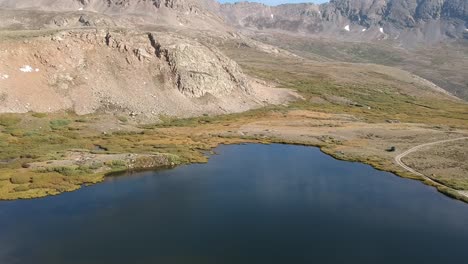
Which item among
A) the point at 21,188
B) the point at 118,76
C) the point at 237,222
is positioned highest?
the point at 118,76

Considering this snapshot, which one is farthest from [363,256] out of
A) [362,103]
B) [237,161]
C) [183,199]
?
[362,103]

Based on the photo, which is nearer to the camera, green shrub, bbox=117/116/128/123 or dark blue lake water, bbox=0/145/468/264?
dark blue lake water, bbox=0/145/468/264

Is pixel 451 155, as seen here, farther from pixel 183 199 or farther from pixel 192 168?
pixel 183 199

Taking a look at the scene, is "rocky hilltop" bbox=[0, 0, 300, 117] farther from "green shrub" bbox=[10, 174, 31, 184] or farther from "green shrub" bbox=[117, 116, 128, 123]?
"green shrub" bbox=[10, 174, 31, 184]

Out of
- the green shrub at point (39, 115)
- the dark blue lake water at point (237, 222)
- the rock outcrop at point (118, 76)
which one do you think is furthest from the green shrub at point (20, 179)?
the rock outcrop at point (118, 76)

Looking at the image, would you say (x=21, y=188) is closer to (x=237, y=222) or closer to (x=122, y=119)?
(x=237, y=222)

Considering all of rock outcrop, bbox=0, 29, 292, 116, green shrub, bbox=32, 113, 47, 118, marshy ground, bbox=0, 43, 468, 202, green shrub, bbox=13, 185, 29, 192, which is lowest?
marshy ground, bbox=0, 43, 468, 202

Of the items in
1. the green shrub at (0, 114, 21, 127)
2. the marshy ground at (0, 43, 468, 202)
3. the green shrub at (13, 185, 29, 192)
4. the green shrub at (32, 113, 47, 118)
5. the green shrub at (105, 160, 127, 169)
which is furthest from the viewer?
the green shrub at (32, 113, 47, 118)

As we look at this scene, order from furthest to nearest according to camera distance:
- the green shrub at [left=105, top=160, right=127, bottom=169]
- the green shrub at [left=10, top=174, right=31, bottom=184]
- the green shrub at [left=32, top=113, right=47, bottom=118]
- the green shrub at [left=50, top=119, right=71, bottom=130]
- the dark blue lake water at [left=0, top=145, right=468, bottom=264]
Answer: the green shrub at [left=32, top=113, right=47, bottom=118] → the green shrub at [left=50, top=119, right=71, bottom=130] → the green shrub at [left=105, top=160, right=127, bottom=169] → the green shrub at [left=10, top=174, right=31, bottom=184] → the dark blue lake water at [left=0, top=145, right=468, bottom=264]

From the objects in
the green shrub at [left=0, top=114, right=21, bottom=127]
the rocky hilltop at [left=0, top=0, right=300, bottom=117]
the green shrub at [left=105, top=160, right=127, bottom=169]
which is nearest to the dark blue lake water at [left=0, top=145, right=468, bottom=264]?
the green shrub at [left=105, top=160, right=127, bottom=169]

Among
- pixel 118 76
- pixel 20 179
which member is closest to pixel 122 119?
pixel 118 76
